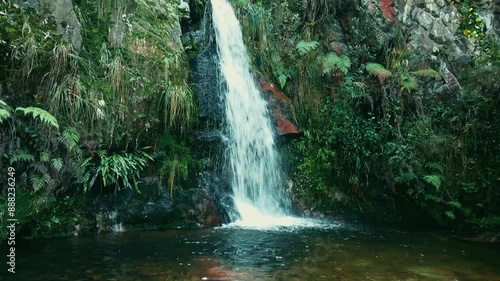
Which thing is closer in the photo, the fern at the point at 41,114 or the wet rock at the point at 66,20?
the fern at the point at 41,114

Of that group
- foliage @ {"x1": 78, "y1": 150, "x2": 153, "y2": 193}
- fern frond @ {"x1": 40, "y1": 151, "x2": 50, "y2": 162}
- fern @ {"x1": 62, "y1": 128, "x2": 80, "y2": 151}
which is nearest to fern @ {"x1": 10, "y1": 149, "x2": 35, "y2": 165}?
fern frond @ {"x1": 40, "y1": 151, "x2": 50, "y2": 162}

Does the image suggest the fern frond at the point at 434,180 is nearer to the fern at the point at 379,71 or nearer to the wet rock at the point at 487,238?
the wet rock at the point at 487,238

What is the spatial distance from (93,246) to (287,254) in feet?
8.72

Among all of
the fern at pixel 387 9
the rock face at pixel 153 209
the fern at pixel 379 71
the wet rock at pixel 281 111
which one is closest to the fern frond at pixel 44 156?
the rock face at pixel 153 209

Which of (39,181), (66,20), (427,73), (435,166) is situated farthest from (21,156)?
(427,73)

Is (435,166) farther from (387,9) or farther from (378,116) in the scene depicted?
(387,9)

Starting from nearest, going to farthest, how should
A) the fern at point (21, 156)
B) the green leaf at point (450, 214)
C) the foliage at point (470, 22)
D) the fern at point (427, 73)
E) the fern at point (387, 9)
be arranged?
the fern at point (21, 156) < the green leaf at point (450, 214) < the fern at point (427, 73) < the fern at point (387, 9) < the foliage at point (470, 22)

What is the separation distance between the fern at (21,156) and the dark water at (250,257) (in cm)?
114

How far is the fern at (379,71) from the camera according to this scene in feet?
31.7

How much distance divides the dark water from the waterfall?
128cm

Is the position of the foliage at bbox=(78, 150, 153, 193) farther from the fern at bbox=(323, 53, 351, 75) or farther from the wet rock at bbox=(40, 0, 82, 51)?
the fern at bbox=(323, 53, 351, 75)

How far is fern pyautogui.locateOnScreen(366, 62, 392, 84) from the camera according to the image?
31.7ft

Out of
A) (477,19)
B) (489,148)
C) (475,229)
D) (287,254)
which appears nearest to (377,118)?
(489,148)

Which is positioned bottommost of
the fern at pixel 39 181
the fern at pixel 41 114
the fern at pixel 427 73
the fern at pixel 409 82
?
the fern at pixel 39 181
